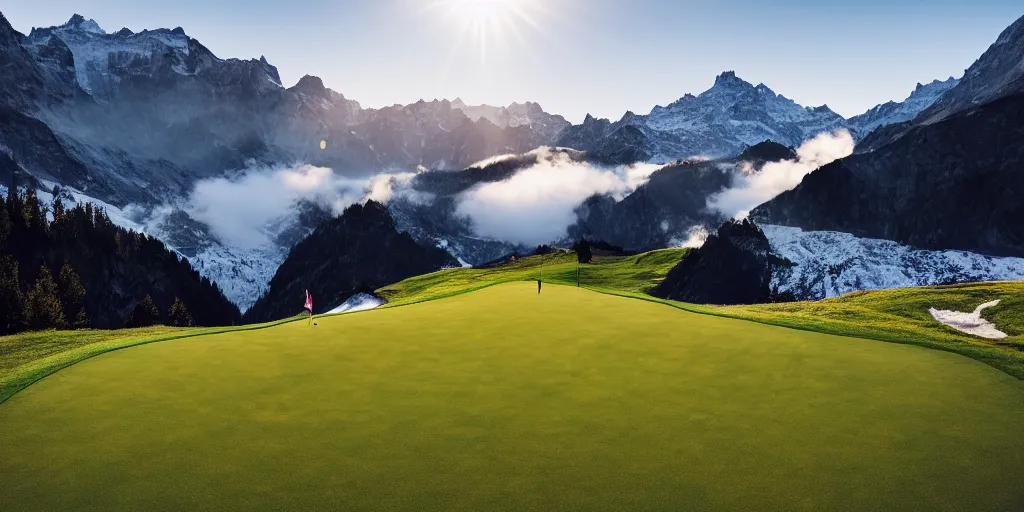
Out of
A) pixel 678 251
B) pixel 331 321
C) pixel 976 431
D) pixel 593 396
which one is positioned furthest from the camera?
pixel 678 251

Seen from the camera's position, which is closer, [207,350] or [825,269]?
[207,350]

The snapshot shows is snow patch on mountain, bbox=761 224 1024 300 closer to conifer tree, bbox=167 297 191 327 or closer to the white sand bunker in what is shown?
the white sand bunker

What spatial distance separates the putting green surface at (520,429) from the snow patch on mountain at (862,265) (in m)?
126

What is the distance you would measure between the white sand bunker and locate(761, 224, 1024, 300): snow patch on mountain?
100133mm

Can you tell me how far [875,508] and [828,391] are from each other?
674 centimetres

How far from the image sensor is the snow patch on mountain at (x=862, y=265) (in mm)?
135125

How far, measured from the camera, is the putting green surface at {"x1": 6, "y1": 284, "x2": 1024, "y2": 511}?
9.78 metres

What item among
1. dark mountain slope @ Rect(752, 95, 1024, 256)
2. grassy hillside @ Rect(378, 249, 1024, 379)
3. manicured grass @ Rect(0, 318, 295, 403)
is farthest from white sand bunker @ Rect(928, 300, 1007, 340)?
dark mountain slope @ Rect(752, 95, 1024, 256)

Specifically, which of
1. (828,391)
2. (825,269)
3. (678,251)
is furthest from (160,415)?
(678,251)

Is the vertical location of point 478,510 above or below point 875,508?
above

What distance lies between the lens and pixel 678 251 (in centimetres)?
19812

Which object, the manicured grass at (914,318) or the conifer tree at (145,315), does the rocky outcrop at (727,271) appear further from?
the conifer tree at (145,315)

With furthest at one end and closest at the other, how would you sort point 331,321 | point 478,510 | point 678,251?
point 678,251 → point 331,321 → point 478,510

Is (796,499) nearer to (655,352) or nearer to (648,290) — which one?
(655,352)
